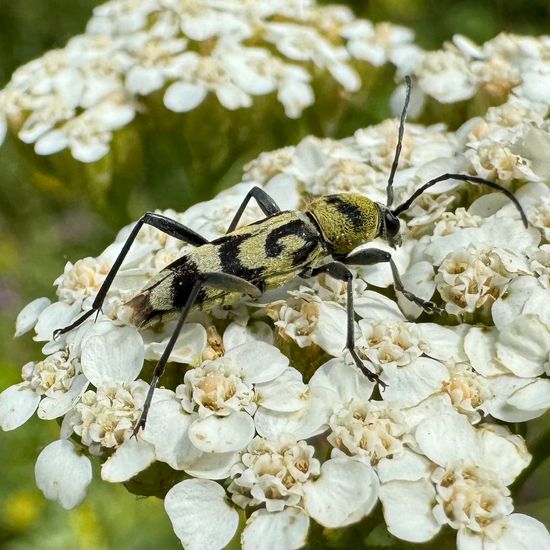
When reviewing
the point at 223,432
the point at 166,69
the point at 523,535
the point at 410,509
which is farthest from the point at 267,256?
the point at 166,69

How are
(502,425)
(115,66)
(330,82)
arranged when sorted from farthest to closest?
(330,82), (115,66), (502,425)

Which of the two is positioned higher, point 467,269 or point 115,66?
point 115,66

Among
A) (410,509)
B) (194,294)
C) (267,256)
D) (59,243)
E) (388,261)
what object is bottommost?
(59,243)

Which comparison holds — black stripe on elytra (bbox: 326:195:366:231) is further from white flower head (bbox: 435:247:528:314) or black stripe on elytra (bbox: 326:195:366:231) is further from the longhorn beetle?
white flower head (bbox: 435:247:528:314)

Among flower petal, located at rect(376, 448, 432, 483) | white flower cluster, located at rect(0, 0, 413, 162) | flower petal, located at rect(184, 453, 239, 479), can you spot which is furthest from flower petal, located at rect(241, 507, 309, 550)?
white flower cluster, located at rect(0, 0, 413, 162)

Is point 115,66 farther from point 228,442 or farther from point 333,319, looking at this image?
point 228,442

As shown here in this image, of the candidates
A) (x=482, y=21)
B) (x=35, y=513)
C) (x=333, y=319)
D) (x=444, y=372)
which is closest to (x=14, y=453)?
(x=35, y=513)

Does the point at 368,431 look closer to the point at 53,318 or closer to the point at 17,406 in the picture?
the point at 17,406
